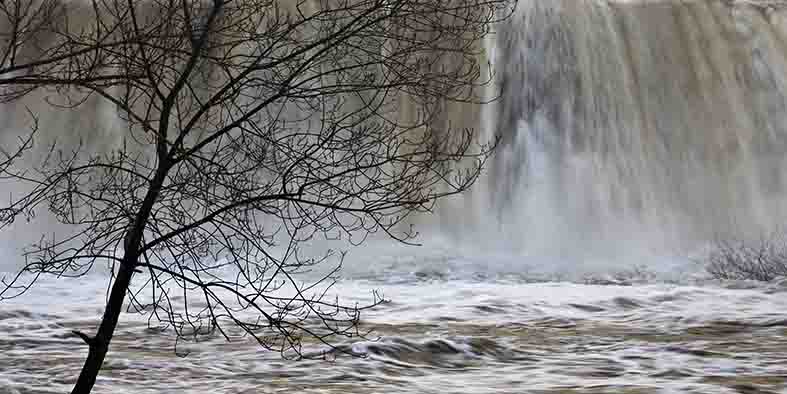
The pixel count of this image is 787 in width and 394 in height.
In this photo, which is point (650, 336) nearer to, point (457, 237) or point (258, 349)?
point (258, 349)

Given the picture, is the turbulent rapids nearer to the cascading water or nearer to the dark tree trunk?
the cascading water

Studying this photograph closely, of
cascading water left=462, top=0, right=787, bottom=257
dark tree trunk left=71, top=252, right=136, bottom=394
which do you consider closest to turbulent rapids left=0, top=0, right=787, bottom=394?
cascading water left=462, top=0, right=787, bottom=257

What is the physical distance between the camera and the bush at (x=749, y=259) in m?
17.3

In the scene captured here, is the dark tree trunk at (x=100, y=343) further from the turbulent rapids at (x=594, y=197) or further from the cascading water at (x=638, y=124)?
the cascading water at (x=638, y=124)

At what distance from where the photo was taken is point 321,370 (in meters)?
9.35

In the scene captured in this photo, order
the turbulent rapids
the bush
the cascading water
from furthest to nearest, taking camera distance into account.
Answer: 1. the cascading water
2. the bush
3. the turbulent rapids

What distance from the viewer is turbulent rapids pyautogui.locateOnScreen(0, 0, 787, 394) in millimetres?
12914

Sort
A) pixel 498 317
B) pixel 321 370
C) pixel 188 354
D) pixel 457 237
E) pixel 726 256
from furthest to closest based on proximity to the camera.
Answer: pixel 457 237 → pixel 726 256 → pixel 498 317 → pixel 188 354 → pixel 321 370

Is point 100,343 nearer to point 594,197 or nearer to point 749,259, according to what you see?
point 749,259

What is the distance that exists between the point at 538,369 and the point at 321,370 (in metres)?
1.93

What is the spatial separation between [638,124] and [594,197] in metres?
1.89

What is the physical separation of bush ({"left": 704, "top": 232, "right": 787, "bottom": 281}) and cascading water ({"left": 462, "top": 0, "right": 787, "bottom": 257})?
2.55ft

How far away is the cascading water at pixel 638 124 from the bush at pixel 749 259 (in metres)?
0.78

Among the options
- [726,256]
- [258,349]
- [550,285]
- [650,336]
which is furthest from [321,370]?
[726,256]
